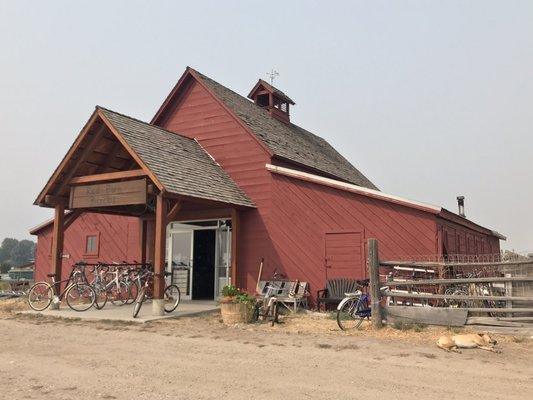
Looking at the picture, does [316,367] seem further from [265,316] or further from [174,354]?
[265,316]

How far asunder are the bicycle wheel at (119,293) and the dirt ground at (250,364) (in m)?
3.73

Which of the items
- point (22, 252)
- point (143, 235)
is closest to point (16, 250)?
point (22, 252)

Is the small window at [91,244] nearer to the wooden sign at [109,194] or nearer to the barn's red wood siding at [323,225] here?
the wooden sign at [109,194]

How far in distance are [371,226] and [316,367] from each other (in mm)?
7163

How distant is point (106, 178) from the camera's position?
44.5ft

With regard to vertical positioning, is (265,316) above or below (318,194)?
below

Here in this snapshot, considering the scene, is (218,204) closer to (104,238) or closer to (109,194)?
(109,194)

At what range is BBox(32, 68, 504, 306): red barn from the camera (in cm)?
1292

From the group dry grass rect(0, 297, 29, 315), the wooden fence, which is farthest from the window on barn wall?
the wooden fence

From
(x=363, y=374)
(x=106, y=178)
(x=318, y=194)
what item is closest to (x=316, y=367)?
(x=363, y=374)

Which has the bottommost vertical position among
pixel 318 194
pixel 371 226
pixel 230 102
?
pixel 371 226

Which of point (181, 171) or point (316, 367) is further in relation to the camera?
point (181, 171)

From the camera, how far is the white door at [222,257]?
620 inches

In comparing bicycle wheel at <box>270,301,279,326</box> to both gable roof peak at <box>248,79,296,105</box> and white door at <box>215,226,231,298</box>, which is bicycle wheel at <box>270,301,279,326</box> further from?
gable roof peak at <box>248,79,296,105</box>
